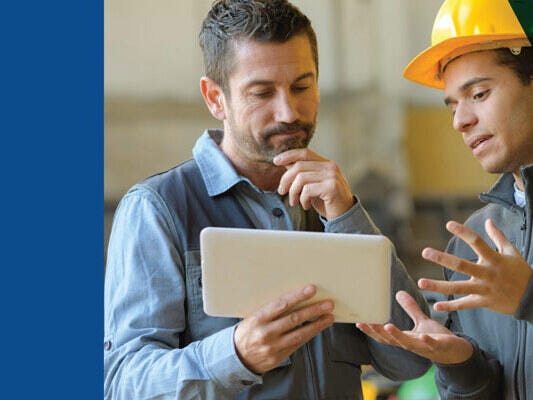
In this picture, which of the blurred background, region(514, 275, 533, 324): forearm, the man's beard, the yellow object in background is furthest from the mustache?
the yellow object in background

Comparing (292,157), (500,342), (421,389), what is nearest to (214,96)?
(292,157)

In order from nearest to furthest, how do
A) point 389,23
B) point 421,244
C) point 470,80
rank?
point 470,80, point 421,244, point 389,23

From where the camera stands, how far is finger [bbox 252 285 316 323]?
3.60 feet

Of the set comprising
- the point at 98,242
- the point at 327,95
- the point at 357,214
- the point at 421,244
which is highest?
the point at 327,95

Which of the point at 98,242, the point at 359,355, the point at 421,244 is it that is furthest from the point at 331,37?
the point at 359,355

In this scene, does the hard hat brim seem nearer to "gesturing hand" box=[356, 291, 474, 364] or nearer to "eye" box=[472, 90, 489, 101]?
"eye" box=[472, 90, 489, 101]

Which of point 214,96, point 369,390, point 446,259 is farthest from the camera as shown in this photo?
point 369,390

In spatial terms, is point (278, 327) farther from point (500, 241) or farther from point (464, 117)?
point (464, 117)

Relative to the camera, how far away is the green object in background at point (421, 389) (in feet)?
7.76

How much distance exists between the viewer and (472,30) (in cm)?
142

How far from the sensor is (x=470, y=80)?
4.55ft

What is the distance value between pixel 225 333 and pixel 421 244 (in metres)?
1.56

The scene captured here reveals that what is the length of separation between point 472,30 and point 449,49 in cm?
6

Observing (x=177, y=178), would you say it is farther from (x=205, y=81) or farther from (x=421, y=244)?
(x=421, y=244)
